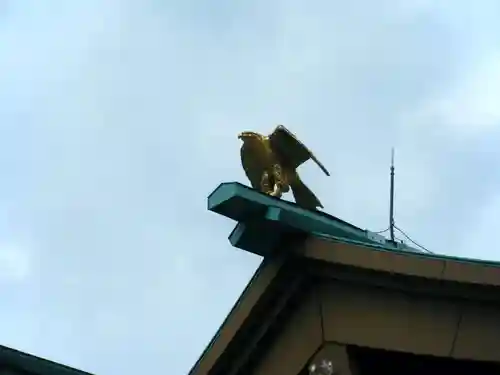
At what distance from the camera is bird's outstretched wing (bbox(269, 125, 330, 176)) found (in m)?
9.79

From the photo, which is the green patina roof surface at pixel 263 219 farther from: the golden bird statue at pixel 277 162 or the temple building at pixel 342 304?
the golden bird statue at pixel 277 162

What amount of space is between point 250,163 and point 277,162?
0.27 meters

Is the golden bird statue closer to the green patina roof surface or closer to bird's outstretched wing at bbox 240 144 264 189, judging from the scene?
bird's outstretched wing at bbox 240 144 264 189

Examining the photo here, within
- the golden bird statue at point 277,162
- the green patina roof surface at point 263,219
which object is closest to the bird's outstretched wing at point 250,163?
the golden bird statue at point 277,162

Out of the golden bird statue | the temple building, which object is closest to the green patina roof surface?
the temple building

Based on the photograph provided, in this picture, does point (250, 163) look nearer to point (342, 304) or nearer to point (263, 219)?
point (263, 219)

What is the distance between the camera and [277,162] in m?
9.87

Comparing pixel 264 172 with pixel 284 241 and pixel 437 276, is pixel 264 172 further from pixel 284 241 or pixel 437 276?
pixel 437 276

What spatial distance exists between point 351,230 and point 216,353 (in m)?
1.72

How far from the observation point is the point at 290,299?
9.12m

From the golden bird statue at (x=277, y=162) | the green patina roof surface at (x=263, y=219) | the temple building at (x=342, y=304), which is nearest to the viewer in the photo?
the temple building at (x=342, y=304)

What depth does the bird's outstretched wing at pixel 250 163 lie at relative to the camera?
9750mm

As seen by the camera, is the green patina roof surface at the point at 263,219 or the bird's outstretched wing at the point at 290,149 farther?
the bird's outstretched wing at the point at 290,149

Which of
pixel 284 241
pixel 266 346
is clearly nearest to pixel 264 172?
pixel 284 241
